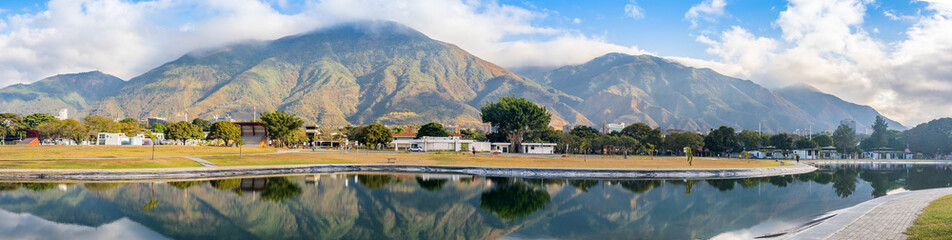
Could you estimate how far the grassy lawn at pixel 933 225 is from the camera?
44.2 ft

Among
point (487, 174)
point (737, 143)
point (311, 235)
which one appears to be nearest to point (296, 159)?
point (487, 174)

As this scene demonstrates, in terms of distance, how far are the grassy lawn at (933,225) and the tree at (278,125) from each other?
90219 mm

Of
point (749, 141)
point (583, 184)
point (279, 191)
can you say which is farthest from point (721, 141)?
point (279, 191)

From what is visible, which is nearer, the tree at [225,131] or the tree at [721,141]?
the tree at [225,131]

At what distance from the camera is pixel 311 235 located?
62.6 ft

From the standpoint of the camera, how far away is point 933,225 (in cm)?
1492

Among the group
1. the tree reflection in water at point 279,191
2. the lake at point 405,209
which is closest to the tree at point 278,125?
the tree reflection in water at point 279,191

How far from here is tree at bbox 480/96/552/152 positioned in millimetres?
99838

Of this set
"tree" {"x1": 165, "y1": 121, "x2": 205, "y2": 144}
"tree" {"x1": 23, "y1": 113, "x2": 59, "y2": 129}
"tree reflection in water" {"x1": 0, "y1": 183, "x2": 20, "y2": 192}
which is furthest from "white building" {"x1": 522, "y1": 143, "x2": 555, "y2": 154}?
"tree" {"x1": 23, "y1": 113, "x2": 59, "y2": 129}

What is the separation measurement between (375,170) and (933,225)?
143ft

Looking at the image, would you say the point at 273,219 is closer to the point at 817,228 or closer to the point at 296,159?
the point at 817,228

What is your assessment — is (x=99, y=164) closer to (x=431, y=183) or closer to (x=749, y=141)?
(x=431, y=183)

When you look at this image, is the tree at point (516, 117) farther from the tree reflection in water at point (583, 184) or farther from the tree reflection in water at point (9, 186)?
the tree reflection in water at point (9, 186)

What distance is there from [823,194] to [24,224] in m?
43.6
